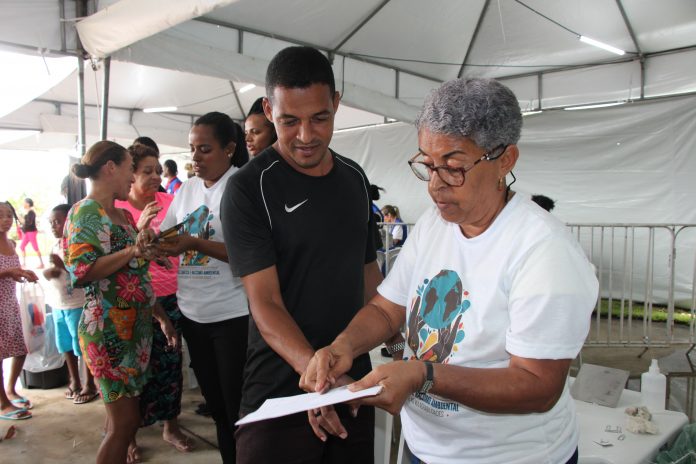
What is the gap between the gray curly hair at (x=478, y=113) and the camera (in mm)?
1173

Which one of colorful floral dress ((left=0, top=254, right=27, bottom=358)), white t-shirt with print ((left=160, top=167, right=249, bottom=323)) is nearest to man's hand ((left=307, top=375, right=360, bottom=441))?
white t-shirt with print ((left=160, top=167, right=249, bottom=323))

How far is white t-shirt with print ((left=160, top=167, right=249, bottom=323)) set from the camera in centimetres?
256

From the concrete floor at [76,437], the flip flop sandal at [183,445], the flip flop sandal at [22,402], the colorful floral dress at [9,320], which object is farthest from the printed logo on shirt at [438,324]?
the flip flop sandal at [22,402]

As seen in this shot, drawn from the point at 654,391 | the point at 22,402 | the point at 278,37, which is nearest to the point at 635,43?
the point at 278,37

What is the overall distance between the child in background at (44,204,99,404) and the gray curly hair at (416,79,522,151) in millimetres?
4211

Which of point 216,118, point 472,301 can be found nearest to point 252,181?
point 472,301

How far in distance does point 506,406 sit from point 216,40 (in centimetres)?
626

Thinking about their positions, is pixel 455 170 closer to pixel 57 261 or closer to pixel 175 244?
pixel 175 244

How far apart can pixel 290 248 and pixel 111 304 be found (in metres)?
1.49

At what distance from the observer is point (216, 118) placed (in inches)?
109

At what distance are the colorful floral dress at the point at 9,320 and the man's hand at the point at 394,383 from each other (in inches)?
172

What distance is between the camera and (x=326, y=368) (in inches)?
53.1

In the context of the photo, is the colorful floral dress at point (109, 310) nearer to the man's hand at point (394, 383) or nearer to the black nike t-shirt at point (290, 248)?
the black nike t-shirt at point (290, 248)

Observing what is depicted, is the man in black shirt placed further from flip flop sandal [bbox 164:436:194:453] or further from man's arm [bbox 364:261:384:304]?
flip flop sandal [bbox 164:436:194:453]
